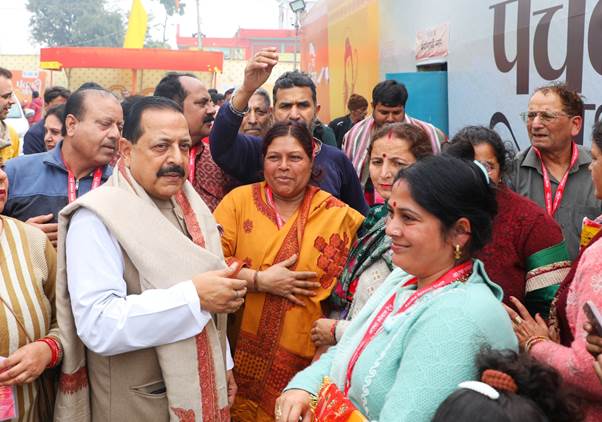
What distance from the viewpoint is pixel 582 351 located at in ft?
6.88

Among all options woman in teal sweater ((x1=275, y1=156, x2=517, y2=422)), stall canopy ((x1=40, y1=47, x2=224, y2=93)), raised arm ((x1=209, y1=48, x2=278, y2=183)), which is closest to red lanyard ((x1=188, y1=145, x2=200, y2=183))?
raised arm ((x1=209, y1=48, x2=278, y2=183))

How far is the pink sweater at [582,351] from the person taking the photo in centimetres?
208

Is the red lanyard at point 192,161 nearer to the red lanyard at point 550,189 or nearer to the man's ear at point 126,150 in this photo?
the man's ear at point 126,150

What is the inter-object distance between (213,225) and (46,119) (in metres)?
3.64

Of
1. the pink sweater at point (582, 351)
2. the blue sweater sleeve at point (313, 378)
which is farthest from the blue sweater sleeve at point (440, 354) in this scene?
the blue sweater sleeve at point (313, 378)

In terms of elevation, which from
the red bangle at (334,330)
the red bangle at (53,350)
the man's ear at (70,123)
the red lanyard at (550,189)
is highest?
the man's ear at (70,123)

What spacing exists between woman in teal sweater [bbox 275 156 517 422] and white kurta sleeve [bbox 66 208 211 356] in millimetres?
477

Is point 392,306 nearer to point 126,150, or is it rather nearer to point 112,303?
point 112,303

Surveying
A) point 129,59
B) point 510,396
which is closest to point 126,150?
point 510,396

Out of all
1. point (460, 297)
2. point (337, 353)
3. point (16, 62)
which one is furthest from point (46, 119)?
point (16, 62)

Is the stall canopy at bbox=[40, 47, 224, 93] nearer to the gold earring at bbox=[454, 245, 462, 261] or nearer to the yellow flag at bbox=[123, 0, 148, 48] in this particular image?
the yellow flag at bbox=[123, 0, 148, 48]

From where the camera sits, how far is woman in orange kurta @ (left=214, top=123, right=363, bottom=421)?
134 inches

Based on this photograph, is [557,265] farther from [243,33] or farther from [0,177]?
[243,33]

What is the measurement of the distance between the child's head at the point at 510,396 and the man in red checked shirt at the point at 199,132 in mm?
2492
